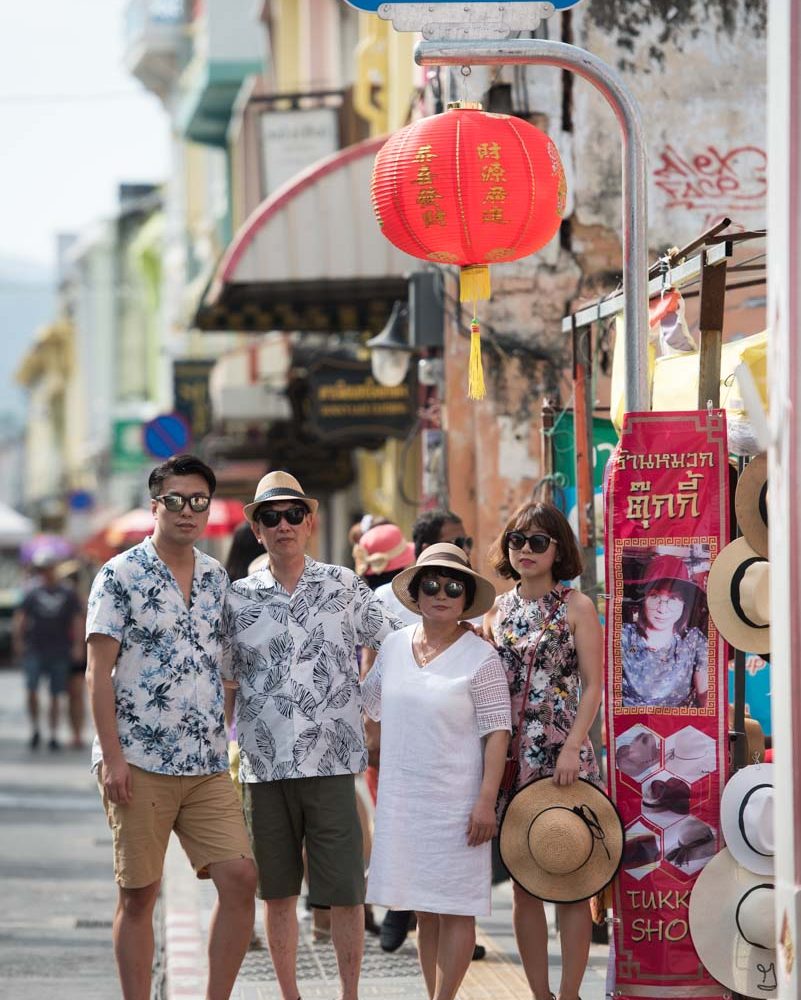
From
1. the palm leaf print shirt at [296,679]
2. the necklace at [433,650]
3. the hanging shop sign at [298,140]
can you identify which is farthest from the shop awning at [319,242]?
the necklace at [433,650]

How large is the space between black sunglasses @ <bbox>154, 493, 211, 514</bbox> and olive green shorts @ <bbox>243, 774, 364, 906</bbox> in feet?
3.43

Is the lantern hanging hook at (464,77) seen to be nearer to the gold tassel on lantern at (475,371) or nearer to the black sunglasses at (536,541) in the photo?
the gold tassel on lantern at (475,371)

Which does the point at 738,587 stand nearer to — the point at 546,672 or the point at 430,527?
the point at 546,672

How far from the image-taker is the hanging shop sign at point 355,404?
1570cm

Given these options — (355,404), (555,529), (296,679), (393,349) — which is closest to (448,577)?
(555,529)

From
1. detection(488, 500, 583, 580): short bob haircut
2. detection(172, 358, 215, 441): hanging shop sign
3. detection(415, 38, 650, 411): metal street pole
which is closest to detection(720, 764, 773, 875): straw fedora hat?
detection(488, 500, 583, 580): short bob haircut

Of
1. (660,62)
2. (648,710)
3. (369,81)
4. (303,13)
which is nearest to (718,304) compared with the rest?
(648,710)

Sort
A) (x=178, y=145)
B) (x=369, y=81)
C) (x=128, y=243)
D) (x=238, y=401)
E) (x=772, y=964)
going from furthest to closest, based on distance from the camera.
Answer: (x=128, y=243) < (x=178, y=145) < (x=238, y=401) < (x=369, y=81) < (x=772, y=964)

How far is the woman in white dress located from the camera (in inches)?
270

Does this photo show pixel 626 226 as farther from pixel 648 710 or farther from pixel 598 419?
pixel 598 419

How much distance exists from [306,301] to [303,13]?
898cm

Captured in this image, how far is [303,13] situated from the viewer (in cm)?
2320

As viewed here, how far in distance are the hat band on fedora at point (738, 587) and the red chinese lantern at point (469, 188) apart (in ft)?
5.61

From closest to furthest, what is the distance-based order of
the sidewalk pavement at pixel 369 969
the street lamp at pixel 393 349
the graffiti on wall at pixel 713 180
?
the sidewalk pavement at pixel 369 969, the graffiti on wall at pixel 713 180, the street lamp at pixel 393 349
